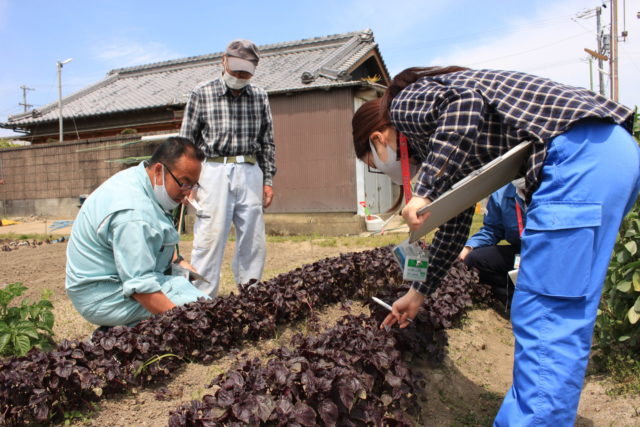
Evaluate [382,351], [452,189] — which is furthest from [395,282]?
[452,189]

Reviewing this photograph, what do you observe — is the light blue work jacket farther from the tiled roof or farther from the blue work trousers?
the tiled roof

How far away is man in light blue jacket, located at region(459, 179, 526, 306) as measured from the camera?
4.46 meters

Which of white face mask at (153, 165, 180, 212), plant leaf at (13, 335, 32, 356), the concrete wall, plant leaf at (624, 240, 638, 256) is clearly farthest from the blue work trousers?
the concrete wall

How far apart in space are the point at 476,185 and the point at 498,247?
10.2 ft

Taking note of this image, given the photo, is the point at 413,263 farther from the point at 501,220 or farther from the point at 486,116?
the point at 501,220

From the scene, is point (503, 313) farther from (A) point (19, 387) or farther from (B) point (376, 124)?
(A) point (19, 387)

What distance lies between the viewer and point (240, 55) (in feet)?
14.2

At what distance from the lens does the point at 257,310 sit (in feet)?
11.6

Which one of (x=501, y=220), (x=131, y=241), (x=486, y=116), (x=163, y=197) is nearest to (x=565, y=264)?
(x=486, y=116)

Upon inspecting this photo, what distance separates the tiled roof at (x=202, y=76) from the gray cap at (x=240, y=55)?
6.48m

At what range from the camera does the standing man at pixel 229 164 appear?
4.34 metres

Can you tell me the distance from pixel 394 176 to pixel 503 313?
2924 millimetres

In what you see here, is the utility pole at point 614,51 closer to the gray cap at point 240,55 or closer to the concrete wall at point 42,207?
the gray cap at point 240,55

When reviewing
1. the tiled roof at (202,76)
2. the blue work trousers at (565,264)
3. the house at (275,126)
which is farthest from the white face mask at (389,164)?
the tiled roof at (202,76)
